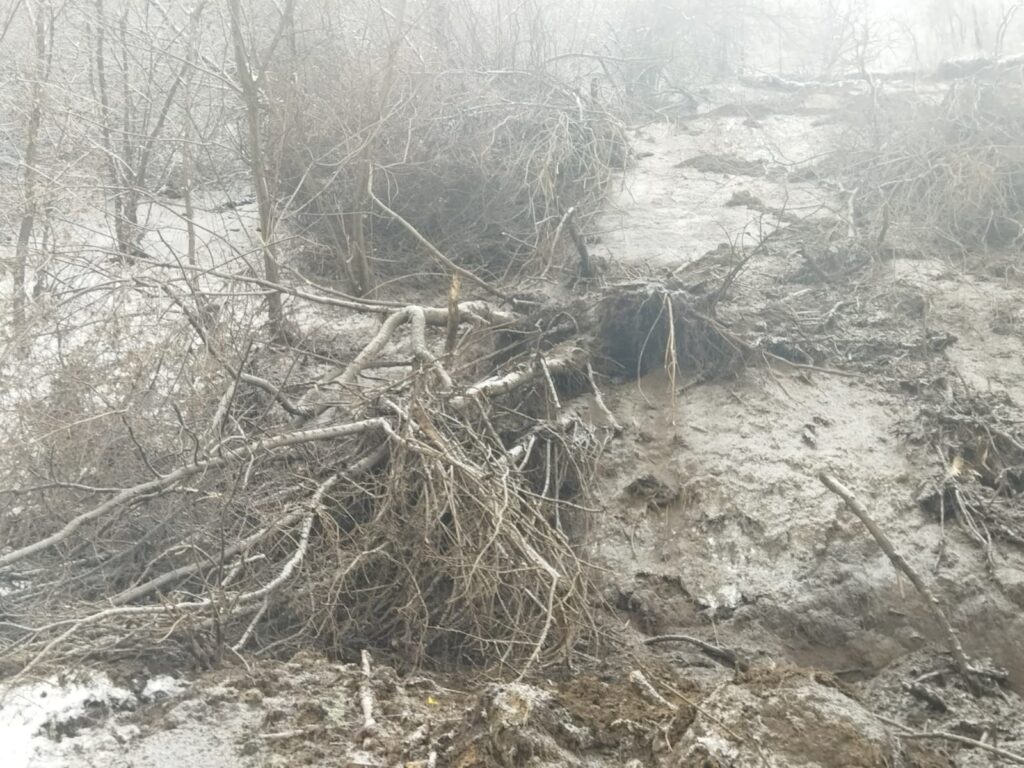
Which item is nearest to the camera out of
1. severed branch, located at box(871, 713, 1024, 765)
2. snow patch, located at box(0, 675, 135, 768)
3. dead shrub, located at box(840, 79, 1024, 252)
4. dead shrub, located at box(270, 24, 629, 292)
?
snow patch, located at box(0, 675, 135, 768)

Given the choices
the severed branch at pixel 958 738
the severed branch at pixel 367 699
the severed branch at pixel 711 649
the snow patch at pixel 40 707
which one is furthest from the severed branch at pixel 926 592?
the snow patch at pixel 40 707

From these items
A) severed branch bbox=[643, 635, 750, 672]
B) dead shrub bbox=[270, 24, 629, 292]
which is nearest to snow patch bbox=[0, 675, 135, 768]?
severed branch bbox=[643, 635, 750, 672]

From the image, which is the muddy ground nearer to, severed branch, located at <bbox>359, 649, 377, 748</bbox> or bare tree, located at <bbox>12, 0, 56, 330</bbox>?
severed branch, located at <bbox>359, 649, 377, 748</bbox>

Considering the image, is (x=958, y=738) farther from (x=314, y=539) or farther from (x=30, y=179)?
(x=30, y=179)

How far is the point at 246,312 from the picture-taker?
4801 millimetres

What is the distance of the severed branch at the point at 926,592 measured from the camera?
3.36m

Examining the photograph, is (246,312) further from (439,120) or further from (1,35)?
(1,35)

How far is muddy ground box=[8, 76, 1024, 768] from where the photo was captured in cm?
264

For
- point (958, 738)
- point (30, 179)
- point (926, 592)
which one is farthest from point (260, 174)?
point (958, 738)

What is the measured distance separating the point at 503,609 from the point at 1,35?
5.17m

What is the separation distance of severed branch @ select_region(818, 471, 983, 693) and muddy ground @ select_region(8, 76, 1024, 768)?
7 centimetres

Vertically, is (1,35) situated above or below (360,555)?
above

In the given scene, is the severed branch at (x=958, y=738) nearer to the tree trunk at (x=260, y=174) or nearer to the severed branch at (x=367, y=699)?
the severed branch at (x=367, y=699)

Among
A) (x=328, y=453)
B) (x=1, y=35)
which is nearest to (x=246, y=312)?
(x=328, y=453)
